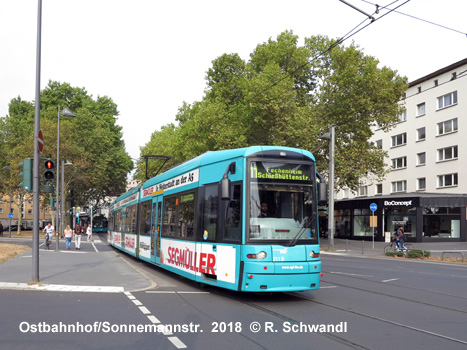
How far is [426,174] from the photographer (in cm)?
4731

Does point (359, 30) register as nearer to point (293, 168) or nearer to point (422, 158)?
point (293, 168)

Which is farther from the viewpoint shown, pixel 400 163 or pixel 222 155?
pixel 400 163

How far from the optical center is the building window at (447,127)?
144 ft

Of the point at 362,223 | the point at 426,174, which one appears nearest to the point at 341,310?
the point at 362,223

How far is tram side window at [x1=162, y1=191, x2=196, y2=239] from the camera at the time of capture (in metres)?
12.2

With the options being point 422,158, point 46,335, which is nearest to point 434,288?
point 46,335

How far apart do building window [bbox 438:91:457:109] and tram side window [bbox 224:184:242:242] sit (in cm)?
3948

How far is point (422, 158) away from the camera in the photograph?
158 ft

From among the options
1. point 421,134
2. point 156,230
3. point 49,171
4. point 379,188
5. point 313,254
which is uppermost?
point 421,134

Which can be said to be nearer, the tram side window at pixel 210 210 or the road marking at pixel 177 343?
the road marking at pixel 177 343

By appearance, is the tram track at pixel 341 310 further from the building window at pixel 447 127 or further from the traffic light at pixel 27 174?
the building window at pixel 447 127

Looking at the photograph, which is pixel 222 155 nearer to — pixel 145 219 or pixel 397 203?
pixel 145 219

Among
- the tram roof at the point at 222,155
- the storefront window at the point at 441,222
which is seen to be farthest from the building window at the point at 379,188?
the tram roof at the point at 222,155

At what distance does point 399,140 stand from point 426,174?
581 centimetres
